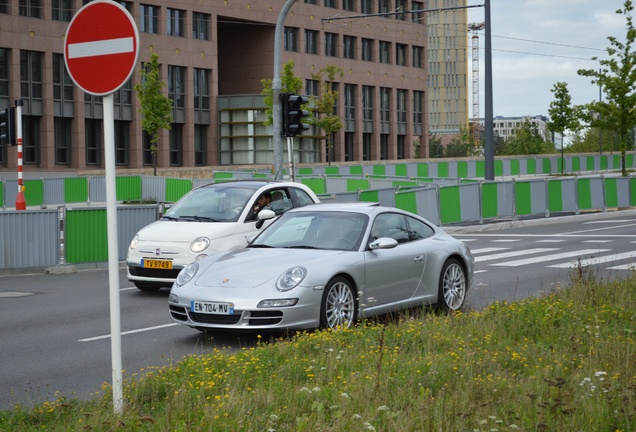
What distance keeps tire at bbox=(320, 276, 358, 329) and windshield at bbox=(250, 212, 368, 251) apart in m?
0.62

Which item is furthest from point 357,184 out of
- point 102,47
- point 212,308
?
Answer: point 102,47

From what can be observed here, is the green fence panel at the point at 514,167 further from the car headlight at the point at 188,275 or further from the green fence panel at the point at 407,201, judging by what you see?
the car headlight at the point at 188,275

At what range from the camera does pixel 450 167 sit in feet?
210

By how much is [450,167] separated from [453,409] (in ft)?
191

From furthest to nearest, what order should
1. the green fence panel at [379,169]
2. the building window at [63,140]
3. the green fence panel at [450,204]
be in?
1. the building window at [63,140]
2. the green fence panel at [379,169]
3. the green fence panel at [450,204]

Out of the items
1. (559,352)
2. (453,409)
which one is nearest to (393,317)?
(559,352)

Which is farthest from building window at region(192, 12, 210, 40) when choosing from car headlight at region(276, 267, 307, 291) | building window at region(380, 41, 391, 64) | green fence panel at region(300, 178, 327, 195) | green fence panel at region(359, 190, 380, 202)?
car headlight at region(276, 267, 307, 291)

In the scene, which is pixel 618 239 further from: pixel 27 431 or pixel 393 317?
pixel 27 431

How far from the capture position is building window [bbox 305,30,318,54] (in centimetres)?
7900

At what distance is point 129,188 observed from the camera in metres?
44.2

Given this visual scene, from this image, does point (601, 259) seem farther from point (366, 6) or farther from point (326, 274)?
point (366, 6)

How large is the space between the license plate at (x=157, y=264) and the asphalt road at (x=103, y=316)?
1.54 feet

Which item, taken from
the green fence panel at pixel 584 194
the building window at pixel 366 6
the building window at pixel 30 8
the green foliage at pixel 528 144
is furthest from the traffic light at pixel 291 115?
the green foliage at pixel 528 144

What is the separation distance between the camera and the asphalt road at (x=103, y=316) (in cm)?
930
